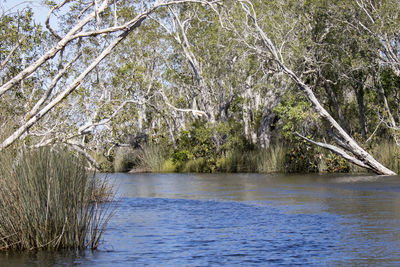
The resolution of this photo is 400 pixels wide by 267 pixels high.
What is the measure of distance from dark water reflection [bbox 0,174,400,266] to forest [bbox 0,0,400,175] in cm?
448

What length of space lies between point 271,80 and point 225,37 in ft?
11.0

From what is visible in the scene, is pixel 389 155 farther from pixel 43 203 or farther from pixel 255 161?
pixel 43 203

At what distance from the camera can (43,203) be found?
8.17 m

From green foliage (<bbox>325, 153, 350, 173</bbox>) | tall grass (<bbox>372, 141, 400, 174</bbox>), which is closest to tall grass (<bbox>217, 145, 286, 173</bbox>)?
green foliage (<bbox>325, 153, 350, 173</bbox>)

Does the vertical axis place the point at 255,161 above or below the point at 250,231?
above

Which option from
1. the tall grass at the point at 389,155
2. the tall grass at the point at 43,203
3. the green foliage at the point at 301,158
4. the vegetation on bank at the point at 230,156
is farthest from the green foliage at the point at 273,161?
the tall grass at the point at 43,203

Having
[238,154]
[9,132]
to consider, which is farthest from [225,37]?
[9,132]

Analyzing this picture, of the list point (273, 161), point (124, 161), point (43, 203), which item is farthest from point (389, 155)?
point (43, 203)

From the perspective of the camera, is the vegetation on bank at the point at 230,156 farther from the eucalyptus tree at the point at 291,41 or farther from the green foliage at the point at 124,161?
the eucalyptus tree at the point at 291,41

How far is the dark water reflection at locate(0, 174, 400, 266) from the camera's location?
822cm

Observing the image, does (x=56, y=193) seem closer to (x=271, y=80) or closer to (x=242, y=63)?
(x=242, y=63)

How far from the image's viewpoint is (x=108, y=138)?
37000 millimetres

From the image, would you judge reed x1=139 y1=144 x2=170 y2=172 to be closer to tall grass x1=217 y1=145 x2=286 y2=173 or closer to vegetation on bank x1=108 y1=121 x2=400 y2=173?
vegetation on bank x1=108 y1=121 x2=400 y2=173

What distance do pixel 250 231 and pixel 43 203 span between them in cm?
407
